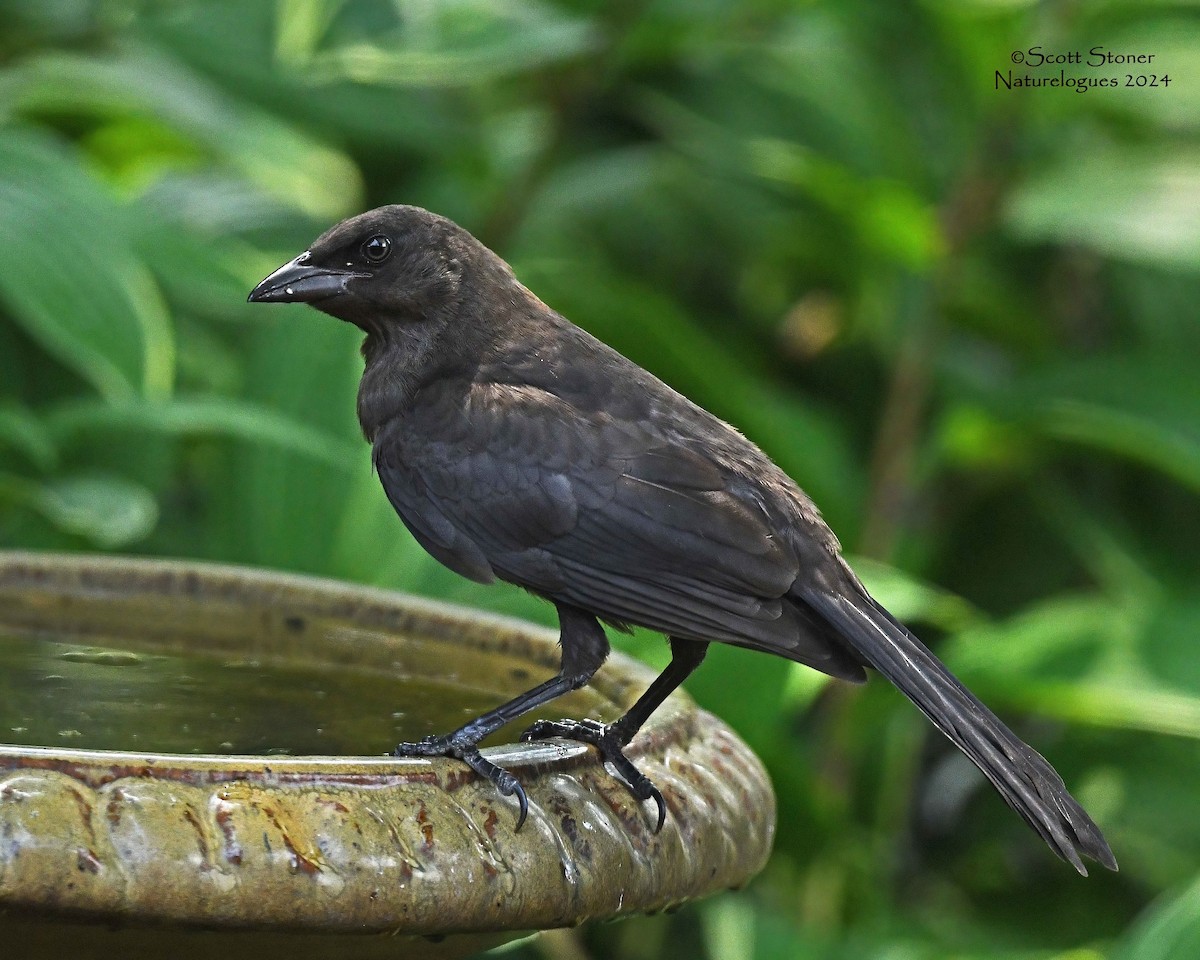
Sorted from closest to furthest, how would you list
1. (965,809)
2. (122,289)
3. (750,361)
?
(122,289) < (965,809) < (750,361)

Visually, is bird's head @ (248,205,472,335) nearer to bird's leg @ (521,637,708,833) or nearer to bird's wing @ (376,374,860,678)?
bird's wing @ (376,374,860,678)

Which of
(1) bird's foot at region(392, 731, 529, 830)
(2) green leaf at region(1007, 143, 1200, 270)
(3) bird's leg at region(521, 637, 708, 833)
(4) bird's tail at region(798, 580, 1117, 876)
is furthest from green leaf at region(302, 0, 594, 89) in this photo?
(1) bird's foot at region(392, 731, 529, 830)

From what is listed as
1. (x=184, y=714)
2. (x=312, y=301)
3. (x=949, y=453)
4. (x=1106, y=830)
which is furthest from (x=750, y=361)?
(x=184, y=714)

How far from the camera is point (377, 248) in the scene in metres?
2.73

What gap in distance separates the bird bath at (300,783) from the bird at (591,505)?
129 mm

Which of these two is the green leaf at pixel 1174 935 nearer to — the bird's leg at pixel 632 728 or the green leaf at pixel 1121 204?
the bird's leg at pixel 632 728

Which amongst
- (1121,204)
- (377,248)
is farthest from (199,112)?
(1121,204)

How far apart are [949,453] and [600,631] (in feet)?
9.63

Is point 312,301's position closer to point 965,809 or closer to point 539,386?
point 539,386

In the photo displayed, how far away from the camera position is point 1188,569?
16.9 feet

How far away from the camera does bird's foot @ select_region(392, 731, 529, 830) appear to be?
199cm

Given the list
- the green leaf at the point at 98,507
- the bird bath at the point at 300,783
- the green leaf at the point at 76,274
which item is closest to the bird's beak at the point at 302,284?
the bird bath at the point at 300,783

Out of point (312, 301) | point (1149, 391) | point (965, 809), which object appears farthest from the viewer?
point (965, 809)

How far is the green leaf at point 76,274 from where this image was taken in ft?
12.3
